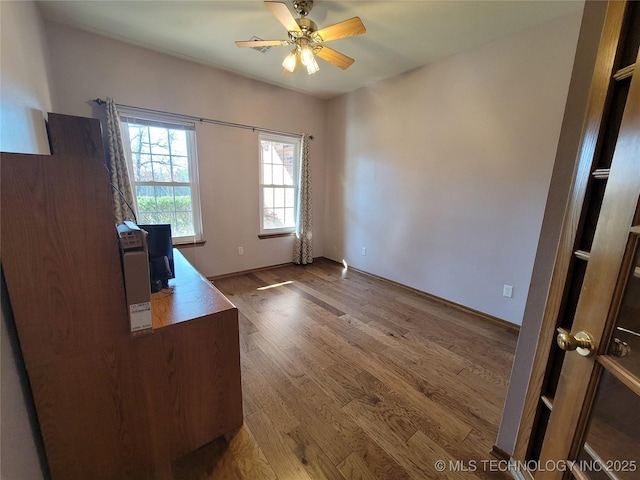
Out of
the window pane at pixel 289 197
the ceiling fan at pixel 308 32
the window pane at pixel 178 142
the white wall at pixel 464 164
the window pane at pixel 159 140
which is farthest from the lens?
the window pane at pixel 289 197

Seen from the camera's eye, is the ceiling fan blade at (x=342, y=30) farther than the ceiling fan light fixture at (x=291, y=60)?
No

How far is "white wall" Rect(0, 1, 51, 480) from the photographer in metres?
0.76

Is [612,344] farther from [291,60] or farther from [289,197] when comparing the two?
[289,197]

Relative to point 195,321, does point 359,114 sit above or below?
above

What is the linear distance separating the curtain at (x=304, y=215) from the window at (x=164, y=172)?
155 centimetres

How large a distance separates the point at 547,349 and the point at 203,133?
3683mm

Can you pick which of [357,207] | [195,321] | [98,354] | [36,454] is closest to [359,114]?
[357,207]

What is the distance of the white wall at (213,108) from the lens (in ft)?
Result: 8.21

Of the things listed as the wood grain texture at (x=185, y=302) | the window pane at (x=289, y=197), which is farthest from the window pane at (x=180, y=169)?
the wood grain texture at (x=185, y=302)

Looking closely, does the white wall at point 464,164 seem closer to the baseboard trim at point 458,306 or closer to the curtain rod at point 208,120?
the baseboard trim at point 458,306

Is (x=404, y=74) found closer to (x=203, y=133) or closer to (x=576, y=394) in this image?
(x=203, y=133)

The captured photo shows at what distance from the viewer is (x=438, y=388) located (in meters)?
1.74

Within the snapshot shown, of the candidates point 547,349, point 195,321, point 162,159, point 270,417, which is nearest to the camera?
point 547,349

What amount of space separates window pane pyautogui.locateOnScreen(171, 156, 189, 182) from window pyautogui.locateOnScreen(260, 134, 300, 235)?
3.36 ft
